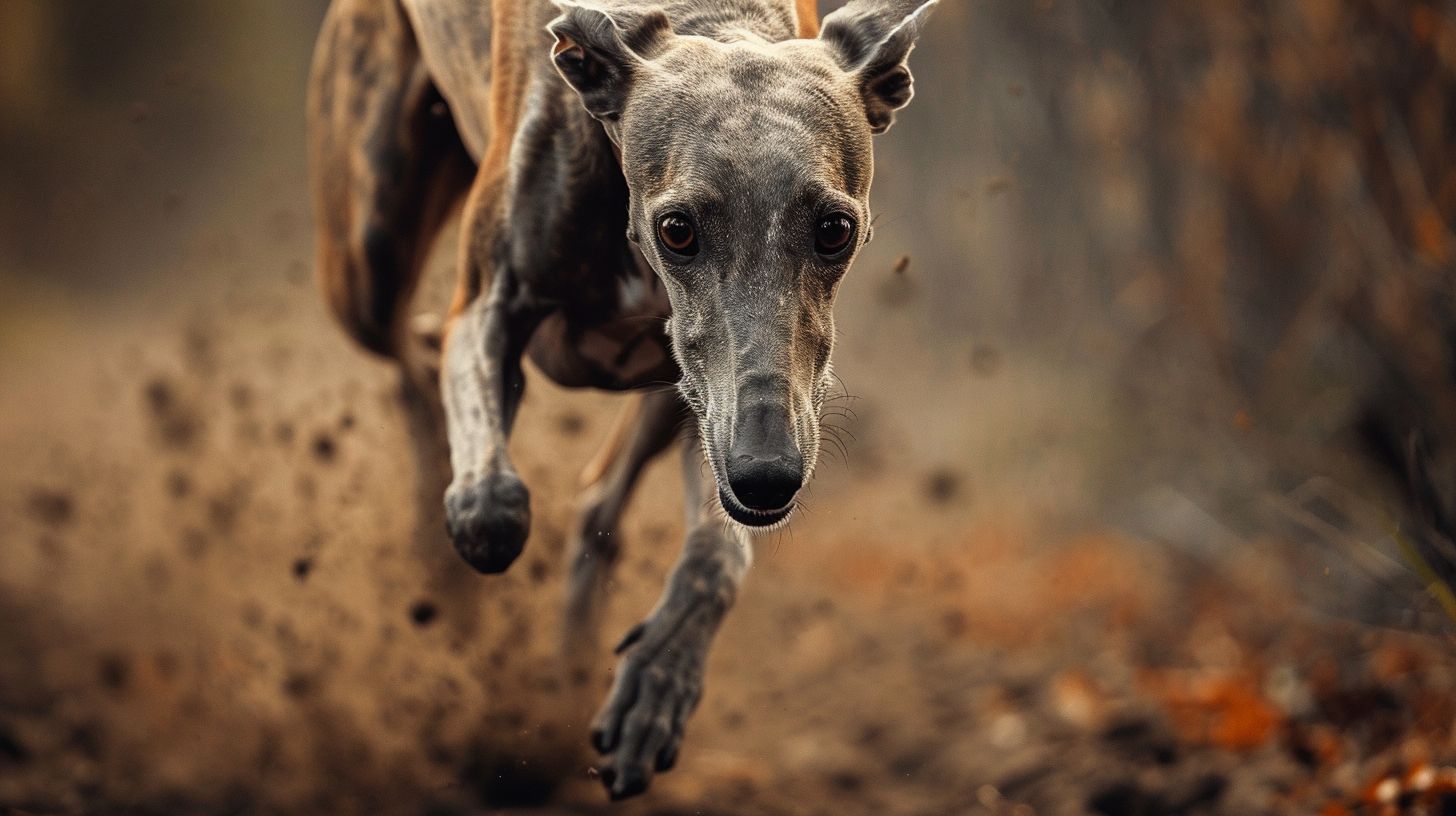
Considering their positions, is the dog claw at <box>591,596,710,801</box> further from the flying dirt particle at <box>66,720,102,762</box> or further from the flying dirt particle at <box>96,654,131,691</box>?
the flying dirt particle at <box>96,654,131,691</box>

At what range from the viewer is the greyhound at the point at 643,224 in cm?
238

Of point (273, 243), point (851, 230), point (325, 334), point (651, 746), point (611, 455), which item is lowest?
point (273, 243)

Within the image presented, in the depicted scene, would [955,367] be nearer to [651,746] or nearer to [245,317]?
[245,317]

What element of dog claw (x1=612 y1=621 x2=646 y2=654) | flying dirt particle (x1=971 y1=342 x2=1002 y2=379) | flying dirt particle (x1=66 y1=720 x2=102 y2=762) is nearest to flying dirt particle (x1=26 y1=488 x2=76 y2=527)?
flying dirt particle (x1=66 y1=720 x2=102 y2=762)

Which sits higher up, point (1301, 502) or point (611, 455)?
point (611, 455)

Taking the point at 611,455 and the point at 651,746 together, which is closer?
the point at 651,746

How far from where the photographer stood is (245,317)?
8.73 metres

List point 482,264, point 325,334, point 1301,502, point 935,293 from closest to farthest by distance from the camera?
point 482,264
point 1301,502
point 325,334
point 935,293

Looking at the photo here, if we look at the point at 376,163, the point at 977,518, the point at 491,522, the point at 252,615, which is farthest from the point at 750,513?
the point at 977,518

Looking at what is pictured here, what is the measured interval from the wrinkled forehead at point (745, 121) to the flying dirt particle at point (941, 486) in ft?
16.5

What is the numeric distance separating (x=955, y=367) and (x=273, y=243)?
4.83m

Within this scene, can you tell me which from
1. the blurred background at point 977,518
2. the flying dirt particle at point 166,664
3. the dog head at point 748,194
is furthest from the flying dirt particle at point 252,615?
the dog head at point 748,194

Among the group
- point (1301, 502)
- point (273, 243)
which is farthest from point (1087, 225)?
point (273, 243)

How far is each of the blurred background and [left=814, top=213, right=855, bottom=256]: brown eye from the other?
37 cm
